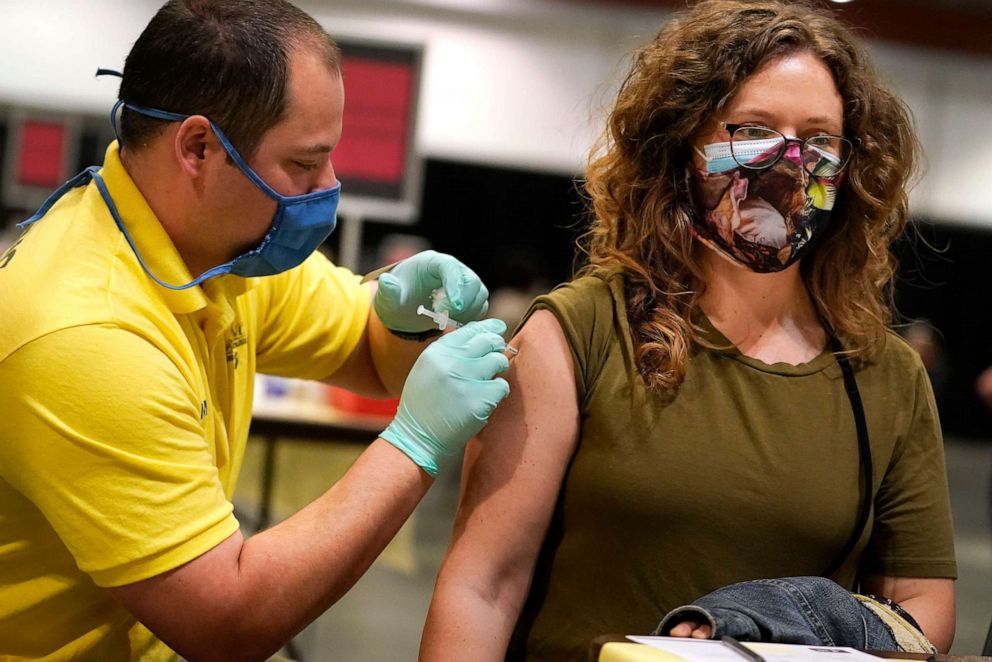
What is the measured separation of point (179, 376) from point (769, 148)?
88 centimetres

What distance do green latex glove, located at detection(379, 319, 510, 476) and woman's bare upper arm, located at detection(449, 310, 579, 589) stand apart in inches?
1.3

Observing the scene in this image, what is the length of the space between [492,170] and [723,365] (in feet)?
31.2

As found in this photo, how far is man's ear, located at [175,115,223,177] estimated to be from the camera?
1.57 meters

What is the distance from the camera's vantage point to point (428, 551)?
580 cm

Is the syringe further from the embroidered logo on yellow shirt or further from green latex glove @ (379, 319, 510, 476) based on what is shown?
the embroidered logo on yellow shirt

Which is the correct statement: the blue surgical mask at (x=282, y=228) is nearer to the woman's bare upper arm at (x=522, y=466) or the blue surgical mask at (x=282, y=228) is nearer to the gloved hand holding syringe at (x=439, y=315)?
the gloved hand holding syringe at (x=439, y=315)

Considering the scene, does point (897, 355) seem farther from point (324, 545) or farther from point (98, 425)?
point (98, 425)

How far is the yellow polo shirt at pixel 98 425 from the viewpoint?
1417 millimetres

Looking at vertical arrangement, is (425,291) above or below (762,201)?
below

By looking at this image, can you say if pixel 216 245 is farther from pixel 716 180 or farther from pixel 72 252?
pixel 716 180

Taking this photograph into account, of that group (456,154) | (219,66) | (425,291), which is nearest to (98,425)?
(219,66)

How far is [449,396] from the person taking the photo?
1548 millimetres

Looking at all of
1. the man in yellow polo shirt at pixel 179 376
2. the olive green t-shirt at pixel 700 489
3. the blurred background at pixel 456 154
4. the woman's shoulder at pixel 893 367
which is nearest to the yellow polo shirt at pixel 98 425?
the man in yellow polo shirt at pixel 179 376

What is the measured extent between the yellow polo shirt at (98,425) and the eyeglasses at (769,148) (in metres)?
0.81
